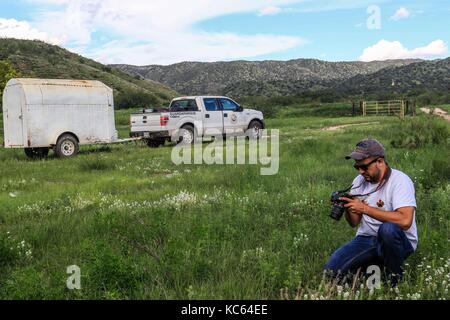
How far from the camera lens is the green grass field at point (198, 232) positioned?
477 cm

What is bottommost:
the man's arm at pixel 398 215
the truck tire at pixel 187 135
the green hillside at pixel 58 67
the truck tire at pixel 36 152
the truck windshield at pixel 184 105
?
the truck tire at pixel 36 152

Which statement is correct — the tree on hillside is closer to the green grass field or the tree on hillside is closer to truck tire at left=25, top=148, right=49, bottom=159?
truck tire at left=25, top=148, right=49, bottom=159

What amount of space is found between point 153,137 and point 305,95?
4916 centimetres

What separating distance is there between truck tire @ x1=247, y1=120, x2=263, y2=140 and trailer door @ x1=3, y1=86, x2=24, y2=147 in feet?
32.8

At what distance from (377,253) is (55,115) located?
51.9 feet

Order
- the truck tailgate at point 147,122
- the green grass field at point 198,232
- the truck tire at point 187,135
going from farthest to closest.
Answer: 1. the truck tire at point 187,135
2. the truck tailgate at point 147,122
3. the green grass field at point 198,232

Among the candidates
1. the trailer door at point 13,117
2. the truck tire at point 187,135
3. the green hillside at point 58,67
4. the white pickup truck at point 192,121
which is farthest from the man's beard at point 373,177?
the green hillside at point 58,67

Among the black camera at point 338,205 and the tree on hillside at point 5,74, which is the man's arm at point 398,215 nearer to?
the black camera at point 338,205

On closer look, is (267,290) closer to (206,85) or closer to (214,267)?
(214,267)

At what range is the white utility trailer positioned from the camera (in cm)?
1791

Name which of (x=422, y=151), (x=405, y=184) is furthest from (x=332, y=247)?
(x=422, y=151)

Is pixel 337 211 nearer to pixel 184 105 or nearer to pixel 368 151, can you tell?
pixel 368 151

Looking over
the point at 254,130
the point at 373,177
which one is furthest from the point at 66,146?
the point at 373,177

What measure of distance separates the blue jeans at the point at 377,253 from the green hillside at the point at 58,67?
49262mm
